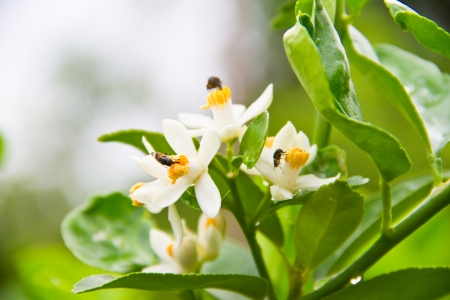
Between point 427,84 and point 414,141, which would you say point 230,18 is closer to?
point 414,141

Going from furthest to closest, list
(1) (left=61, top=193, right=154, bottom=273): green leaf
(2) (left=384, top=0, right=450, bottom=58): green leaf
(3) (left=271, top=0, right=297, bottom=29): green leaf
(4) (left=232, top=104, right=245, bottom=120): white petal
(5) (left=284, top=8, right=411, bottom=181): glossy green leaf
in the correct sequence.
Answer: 1. (3) (left=271, top=0, right=297, bottom=29): green leaf
2. (1) (left=61, top=193, right=154, bottom=273): green leaf
3. (4) (left=232, top=104, right=245, bottom=120): white petal
4. (2) (left=384, top=0, right=450, bottom=58): green leaf
5. (5) (left=284, top=8, right=411, bottom=181): glossy green leaf

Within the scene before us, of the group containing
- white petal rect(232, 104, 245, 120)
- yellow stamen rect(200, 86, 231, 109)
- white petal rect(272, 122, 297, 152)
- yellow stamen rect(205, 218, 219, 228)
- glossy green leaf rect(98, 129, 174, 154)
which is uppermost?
yellow stamen rect(200, 86, 231, 109)

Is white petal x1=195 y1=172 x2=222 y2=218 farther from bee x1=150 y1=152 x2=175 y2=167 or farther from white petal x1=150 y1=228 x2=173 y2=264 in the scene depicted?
white petal x1=150 y1=228 x2=173 y2=264

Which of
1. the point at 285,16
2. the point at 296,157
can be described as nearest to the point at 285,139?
the point at 296,157

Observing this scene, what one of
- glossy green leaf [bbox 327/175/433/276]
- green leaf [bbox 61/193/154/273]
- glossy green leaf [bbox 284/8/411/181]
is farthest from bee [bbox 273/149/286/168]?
green leaf [bbox 61/193/154/273]

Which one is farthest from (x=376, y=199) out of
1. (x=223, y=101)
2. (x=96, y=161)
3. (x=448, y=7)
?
(x=96, y=161)

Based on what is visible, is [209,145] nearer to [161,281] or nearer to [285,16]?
[161,281]
